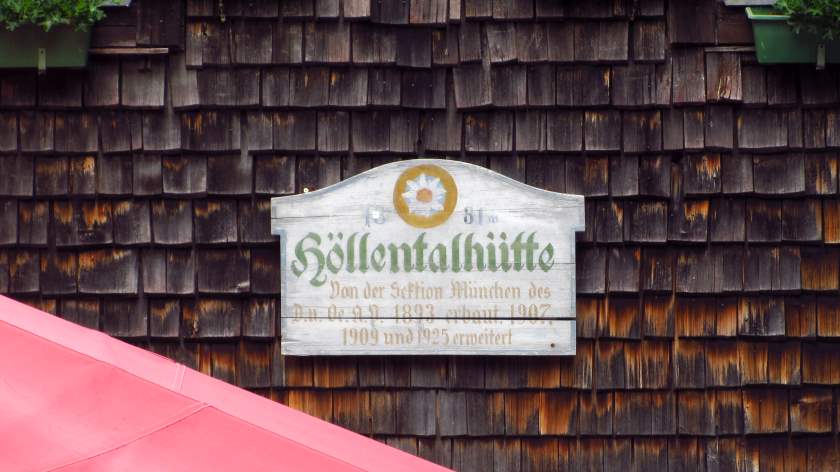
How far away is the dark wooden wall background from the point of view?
4.72m

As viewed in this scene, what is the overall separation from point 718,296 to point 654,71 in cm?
103

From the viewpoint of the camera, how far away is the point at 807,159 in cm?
473

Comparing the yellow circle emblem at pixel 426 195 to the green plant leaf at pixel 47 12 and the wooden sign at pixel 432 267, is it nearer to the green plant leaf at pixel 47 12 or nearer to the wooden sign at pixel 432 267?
the wooden sign at pixel 432 267

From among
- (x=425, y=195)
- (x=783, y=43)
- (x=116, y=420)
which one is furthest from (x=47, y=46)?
(x=783, y=43)

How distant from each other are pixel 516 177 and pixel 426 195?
41cm

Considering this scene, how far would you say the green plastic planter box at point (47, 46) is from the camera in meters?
4.65

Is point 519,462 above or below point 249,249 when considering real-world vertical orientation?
below

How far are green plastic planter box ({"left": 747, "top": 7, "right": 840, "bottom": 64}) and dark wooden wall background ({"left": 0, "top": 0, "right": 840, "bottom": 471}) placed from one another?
0.11m

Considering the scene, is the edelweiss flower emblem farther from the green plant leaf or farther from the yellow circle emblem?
the green plant leaf

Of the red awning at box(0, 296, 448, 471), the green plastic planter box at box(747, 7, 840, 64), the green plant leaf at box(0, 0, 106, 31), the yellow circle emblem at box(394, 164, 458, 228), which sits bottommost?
the red awning at box(0, 296, 448, 471)

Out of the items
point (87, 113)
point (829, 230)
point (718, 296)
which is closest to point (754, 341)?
point (718, 296)

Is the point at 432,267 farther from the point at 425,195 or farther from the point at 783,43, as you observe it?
the point at 783,43

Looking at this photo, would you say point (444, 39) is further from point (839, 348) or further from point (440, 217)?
point (839, 348)

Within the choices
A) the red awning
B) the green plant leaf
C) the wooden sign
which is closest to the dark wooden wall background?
the wooden sign
